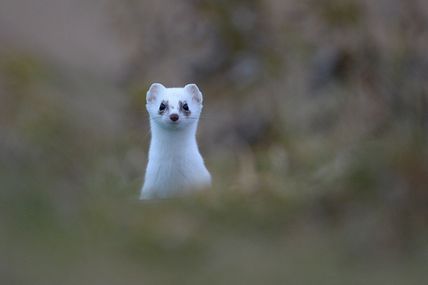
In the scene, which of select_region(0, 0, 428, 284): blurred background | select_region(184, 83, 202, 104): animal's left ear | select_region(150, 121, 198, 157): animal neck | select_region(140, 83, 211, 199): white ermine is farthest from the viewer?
select_region(150, 121, 198, 157): animal neck

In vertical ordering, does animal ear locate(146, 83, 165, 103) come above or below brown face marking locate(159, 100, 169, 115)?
above

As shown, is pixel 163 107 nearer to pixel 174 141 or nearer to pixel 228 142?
pixel 174 141

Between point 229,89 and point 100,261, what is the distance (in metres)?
5.17

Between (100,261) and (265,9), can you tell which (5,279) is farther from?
(265,9)

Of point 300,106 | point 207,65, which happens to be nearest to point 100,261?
point 300,106

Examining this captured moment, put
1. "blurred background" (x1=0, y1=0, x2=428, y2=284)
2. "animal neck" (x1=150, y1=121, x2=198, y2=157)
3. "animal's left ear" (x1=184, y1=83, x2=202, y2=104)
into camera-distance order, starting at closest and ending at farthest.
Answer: "blurred background" (x1=0, y1=0, x2=428, y2=284), "animal's left ear" (x1=184, y1=83, x2=202, y2=104), "animal neck" (x1=150, y1=121, x2=198, y2=157)

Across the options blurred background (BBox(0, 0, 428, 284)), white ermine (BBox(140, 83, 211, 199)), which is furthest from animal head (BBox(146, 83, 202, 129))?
blurred background (BBox(0, 0, 428, 284))

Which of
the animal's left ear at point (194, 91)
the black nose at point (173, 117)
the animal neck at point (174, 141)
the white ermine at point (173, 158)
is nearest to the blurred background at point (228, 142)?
the white ermine at point (173, 158)

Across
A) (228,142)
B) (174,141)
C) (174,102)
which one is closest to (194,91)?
(174,102)

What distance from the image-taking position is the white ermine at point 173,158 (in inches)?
186

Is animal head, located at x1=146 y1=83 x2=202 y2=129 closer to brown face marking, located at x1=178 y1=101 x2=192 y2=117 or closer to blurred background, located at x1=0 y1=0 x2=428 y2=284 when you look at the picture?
brown face marking, located at x1=178 y1=101 x2=192 y2=117

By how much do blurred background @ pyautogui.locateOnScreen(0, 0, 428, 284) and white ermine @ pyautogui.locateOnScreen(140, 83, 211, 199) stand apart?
0.49ft

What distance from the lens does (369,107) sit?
8.48m

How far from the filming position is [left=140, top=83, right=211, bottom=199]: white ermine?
473 centimetres
